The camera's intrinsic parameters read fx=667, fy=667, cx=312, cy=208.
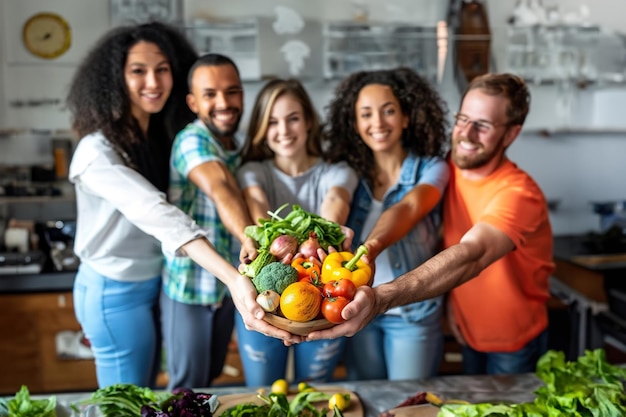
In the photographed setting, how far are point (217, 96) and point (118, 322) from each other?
663mm

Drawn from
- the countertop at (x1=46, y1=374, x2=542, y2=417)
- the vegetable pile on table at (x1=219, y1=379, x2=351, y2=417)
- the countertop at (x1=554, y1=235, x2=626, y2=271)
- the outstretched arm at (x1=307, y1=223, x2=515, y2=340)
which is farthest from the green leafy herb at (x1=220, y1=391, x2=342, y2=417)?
the countertop at (x1=554, y1=235, x2=626, y2=271)

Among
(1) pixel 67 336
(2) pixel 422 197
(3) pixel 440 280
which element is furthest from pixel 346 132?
(1) pixel 67 336

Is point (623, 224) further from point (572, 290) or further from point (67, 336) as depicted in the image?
point (67, 336)

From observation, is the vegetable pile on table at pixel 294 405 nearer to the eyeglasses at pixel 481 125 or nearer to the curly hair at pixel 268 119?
the curly hair at pixel 268 119

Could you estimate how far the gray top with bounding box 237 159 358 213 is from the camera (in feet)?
5.83

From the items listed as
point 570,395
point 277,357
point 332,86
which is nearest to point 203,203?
point 277,357

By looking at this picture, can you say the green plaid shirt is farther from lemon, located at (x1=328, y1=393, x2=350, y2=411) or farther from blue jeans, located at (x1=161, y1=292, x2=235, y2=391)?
lemon, located at (x1=328, y1=393, x2=350, y2=411)

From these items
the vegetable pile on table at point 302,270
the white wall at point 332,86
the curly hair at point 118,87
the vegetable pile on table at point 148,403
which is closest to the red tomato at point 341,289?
the vegetable pile on table at point 302,270

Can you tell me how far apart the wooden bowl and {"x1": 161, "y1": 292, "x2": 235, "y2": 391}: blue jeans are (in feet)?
2.12

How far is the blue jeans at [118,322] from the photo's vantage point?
1794mm

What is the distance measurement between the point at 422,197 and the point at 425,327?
1.21ft

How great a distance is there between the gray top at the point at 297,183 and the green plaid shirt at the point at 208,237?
9cm

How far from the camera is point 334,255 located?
1.30m

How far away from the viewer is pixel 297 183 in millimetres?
1792
